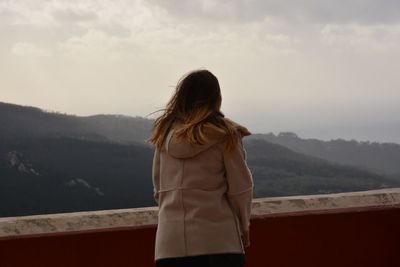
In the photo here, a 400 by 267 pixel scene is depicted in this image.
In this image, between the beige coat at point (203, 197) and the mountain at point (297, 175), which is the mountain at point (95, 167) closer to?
the mountain at point (297, 175)

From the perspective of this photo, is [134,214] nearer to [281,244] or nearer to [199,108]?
[281,244]

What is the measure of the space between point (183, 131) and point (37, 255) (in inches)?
51.5

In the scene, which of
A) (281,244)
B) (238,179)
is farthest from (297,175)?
(238,179)

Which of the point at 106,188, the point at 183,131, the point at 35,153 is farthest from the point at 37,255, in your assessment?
the point at 35,153

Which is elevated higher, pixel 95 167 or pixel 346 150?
pixel 346 150

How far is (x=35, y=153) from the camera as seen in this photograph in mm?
15648

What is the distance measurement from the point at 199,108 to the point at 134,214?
48.7 inches

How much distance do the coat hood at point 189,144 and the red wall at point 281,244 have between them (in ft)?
3.72

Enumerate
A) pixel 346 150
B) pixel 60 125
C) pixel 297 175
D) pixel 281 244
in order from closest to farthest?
pixel 281 244
pixel 297 175
pixel 346 150
pixel 60 125

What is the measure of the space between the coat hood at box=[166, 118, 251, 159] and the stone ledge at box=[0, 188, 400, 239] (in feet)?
3.67

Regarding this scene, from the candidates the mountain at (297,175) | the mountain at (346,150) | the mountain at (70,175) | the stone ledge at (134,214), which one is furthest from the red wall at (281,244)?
the mountain at (346,150)

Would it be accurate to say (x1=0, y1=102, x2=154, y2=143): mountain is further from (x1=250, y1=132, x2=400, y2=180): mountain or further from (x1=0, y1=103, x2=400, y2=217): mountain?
(x1=250, y1=132, x2=400, y2=180): mountain

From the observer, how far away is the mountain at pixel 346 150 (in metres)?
16.0

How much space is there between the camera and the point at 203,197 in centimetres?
227
